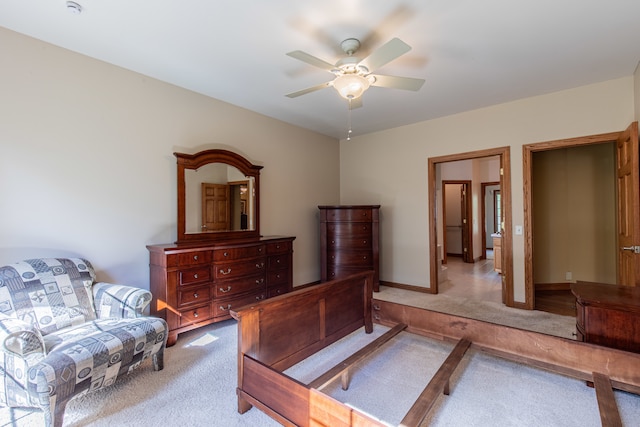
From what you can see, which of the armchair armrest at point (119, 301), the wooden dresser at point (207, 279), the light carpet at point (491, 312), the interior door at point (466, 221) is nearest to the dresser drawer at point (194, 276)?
the wooden dresser at point (207, 279)

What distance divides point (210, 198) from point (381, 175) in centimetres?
285

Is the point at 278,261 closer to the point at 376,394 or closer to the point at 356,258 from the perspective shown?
the point at 356,258

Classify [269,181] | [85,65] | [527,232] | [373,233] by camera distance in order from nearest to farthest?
1. [85,65]
2. [527,232]
3. [269,181]
4. [373,233]

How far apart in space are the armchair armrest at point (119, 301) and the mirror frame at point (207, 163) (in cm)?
89

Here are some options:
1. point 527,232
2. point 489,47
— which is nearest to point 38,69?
point 489,47

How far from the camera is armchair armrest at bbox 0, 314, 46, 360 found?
158 centimetres

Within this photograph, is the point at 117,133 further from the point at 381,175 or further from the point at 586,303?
the point at 586,303

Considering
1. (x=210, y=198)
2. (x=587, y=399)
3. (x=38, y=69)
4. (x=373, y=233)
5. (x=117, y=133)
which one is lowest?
(x=587, y=399)

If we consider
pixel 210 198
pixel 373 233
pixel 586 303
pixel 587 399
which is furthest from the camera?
pixel 373 233

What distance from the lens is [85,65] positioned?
2.62 metres

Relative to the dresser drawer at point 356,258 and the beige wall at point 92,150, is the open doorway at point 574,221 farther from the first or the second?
the beige wall at point 92,150

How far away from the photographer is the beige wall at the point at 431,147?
10.8 ft

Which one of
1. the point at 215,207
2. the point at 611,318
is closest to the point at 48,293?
the point at 215,207

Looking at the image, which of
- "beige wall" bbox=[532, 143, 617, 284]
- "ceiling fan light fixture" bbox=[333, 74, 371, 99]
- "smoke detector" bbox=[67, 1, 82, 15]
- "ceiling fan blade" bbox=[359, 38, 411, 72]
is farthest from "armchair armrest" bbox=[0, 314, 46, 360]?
"beige wall" bbox=[532, 143, 617, 284]
